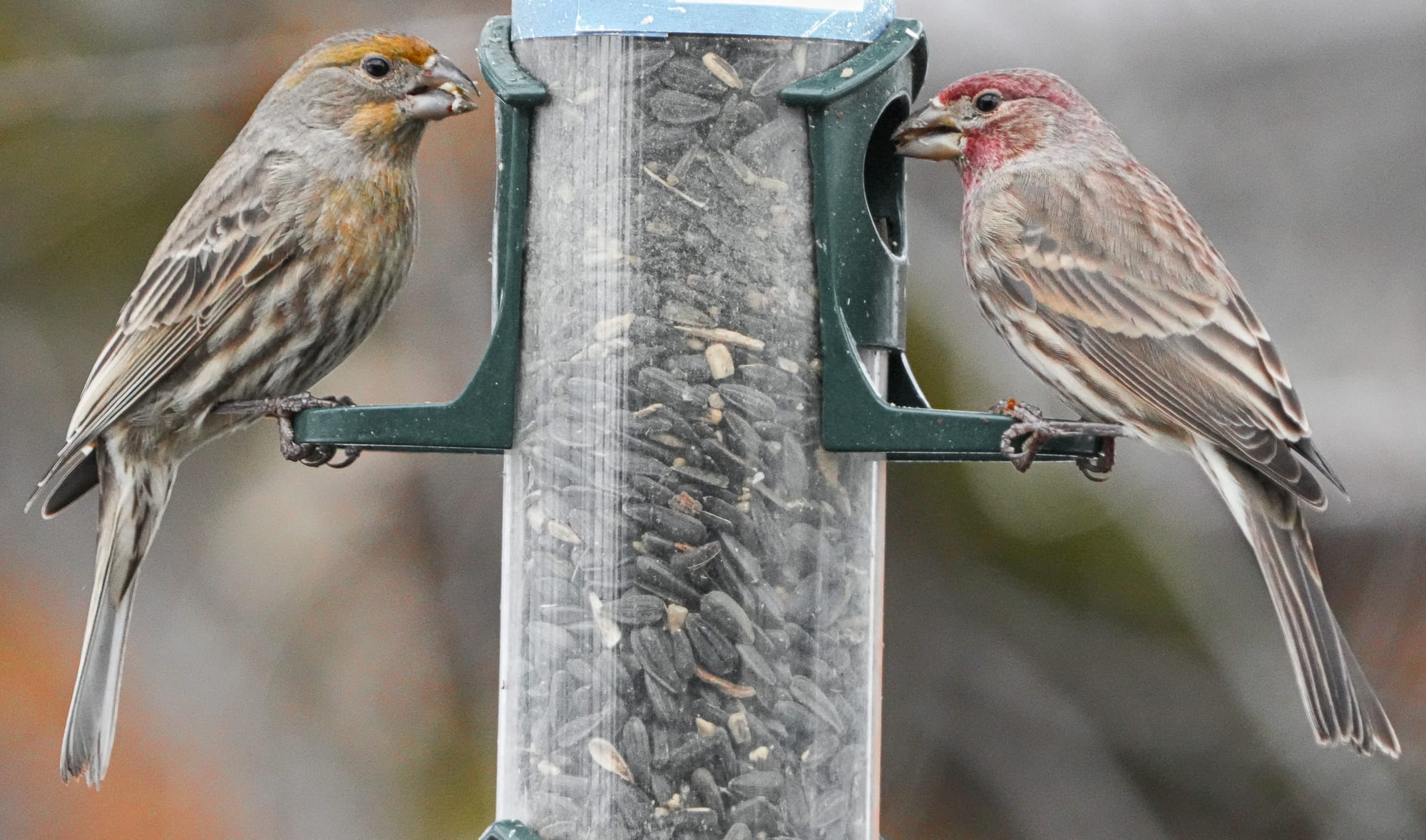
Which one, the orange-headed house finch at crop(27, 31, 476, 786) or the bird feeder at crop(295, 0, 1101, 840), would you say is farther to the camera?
the orange-headed house finch at crop(27, 31, 476, 786)

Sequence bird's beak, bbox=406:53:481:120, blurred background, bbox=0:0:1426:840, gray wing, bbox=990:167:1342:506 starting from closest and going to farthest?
gray wing, bbox=990:167:1342:506 → bird's beak, bbox=406:53:481:120 → blurred background, bbox=0:0:1426:840

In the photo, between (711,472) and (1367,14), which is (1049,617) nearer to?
(1367,14)

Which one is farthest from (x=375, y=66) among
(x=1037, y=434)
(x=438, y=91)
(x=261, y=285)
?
(x=1037, y=434)

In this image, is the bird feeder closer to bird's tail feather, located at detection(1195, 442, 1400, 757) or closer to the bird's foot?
the bird's foot

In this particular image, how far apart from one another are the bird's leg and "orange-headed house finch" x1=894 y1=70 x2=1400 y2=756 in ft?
5.99

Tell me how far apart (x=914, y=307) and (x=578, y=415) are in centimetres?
275

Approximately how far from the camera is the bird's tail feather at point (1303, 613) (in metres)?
6.52

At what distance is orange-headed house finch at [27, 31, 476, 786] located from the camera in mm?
7461

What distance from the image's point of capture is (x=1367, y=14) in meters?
8.86

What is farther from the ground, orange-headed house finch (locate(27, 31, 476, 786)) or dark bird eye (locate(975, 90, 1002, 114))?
dark bird eye (locate(975, 90, 1002, 114))

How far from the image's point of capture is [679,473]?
19.5ft

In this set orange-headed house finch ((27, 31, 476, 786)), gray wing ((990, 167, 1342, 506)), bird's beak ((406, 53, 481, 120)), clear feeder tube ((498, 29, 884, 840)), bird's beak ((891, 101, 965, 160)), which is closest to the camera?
clear feeder tube ((498, 29, 884, 840))

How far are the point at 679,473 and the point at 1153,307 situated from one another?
6.15 feet

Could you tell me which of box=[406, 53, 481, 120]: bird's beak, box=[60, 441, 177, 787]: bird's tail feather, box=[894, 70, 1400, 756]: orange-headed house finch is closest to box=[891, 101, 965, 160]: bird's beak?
box=[894, 70, 1400, 756]: orange-headed house finch
